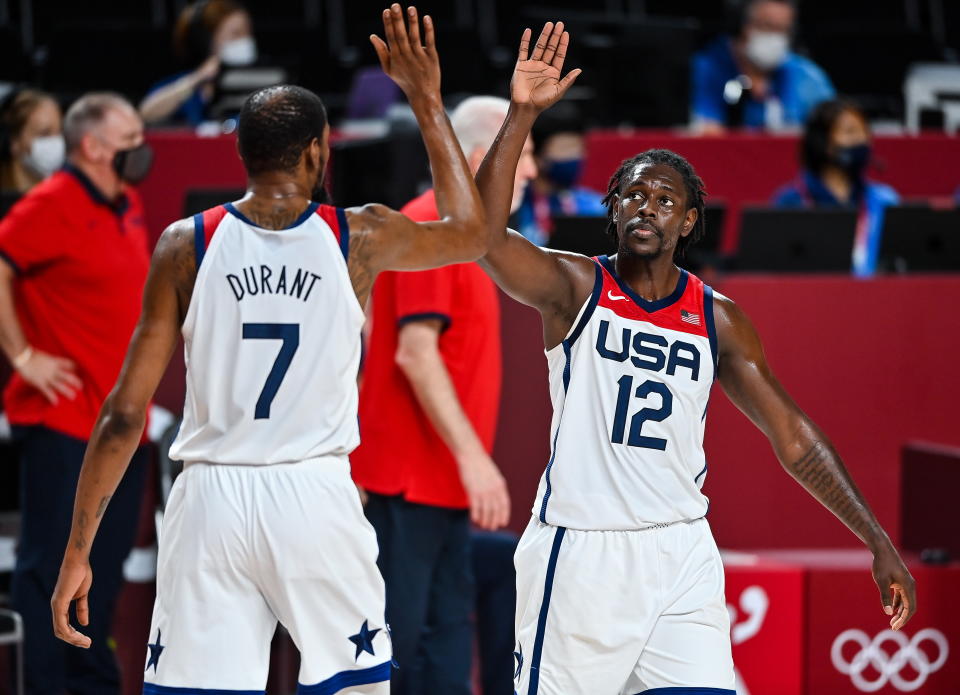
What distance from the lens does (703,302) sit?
11.9ft

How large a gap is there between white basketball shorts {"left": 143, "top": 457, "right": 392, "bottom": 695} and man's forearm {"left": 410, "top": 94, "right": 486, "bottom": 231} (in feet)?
2.17

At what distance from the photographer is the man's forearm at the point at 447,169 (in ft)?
11.7

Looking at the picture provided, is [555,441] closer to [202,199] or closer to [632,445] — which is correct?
[632,445]

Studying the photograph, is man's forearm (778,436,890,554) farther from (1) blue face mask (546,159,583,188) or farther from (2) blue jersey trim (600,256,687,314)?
(1) blue face mask (546,159,583,188)

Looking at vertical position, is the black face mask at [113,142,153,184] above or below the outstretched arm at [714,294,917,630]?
above

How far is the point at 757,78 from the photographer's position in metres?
9.43

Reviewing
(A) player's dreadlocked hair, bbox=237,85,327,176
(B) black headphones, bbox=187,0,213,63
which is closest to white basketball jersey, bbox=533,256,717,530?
(A) player's dreadlocked hair, bbox=237,85,327,176

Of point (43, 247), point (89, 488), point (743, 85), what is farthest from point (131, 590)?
point (743, 85)

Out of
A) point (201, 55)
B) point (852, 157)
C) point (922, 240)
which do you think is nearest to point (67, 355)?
point (922, 240)

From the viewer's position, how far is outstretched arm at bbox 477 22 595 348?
11.7ft

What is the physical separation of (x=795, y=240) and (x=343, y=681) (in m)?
3.76

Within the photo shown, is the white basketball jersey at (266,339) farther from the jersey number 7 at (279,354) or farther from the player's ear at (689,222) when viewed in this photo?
the player's ear at (689,222)

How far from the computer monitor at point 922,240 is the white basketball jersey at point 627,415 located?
3.49 metres

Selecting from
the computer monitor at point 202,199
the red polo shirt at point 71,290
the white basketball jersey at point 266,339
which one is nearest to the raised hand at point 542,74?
the white basketball jersey at point 266,339
